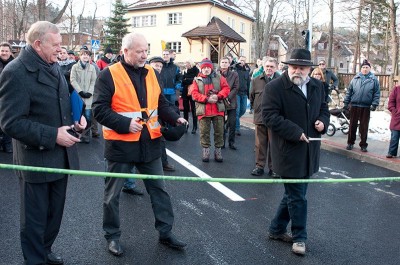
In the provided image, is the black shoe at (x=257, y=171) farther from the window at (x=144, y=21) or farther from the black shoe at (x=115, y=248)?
the window at (x=144, y=21)

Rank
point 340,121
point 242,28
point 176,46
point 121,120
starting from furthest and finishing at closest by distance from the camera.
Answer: point 242,28
point 176,46
point 340,121
point 121,120

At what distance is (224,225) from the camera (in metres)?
5.02

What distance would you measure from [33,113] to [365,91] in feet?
26.3

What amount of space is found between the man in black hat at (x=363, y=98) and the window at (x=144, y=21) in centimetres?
3986

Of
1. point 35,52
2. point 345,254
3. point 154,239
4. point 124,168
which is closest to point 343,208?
point 345,254

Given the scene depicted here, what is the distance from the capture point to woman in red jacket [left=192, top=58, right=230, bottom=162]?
26.8 feet

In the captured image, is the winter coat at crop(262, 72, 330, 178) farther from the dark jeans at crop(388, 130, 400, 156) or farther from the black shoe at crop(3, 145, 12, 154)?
the black shoe at crop(3, 145, 12, 154)

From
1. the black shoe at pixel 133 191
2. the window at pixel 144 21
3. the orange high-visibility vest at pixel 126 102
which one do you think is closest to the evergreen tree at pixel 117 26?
the window at pixel 144 21

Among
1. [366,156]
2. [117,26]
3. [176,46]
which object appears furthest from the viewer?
[117,26]

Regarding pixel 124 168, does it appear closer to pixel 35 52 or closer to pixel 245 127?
pixel 35 52

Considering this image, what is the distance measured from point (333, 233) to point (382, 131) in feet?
29.6

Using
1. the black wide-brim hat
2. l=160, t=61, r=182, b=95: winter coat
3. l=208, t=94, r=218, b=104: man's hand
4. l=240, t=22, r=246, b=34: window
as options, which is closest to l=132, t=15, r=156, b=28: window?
l=240, t=22, r=246, b=34: window

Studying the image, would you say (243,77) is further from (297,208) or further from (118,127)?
(118,127)

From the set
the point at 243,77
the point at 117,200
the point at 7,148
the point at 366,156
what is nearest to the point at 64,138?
the point at 117,200
